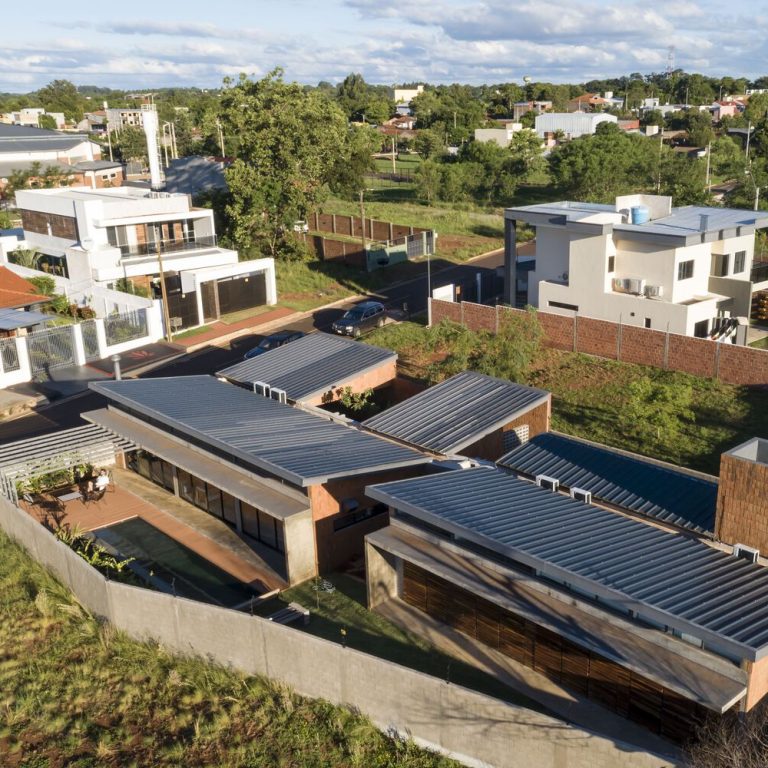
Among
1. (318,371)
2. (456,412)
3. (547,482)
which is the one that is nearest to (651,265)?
(456,412)

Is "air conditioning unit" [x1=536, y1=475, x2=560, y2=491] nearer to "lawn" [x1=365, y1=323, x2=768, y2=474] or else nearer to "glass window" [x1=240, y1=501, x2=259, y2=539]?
"glass window" [x1=240, y1=501, x2=259, y2=539]

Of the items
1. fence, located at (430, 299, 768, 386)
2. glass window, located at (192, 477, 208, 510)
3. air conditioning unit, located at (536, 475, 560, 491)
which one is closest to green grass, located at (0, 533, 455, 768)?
glass window, located at (192, 477, 208, 510)

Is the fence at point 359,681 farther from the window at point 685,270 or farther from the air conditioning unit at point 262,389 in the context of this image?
the window at point 685,270

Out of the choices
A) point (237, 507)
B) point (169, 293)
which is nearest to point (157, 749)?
point (237, 507)

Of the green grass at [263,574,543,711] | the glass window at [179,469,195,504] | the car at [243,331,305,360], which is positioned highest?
the car at [243,331,305,360]

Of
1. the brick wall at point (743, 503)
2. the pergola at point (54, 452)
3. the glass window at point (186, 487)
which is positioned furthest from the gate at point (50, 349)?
the brick wall at point (743, 503)

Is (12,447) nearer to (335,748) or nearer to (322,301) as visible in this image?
(335,748)

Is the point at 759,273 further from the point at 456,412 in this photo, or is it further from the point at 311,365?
the point at 311,365
